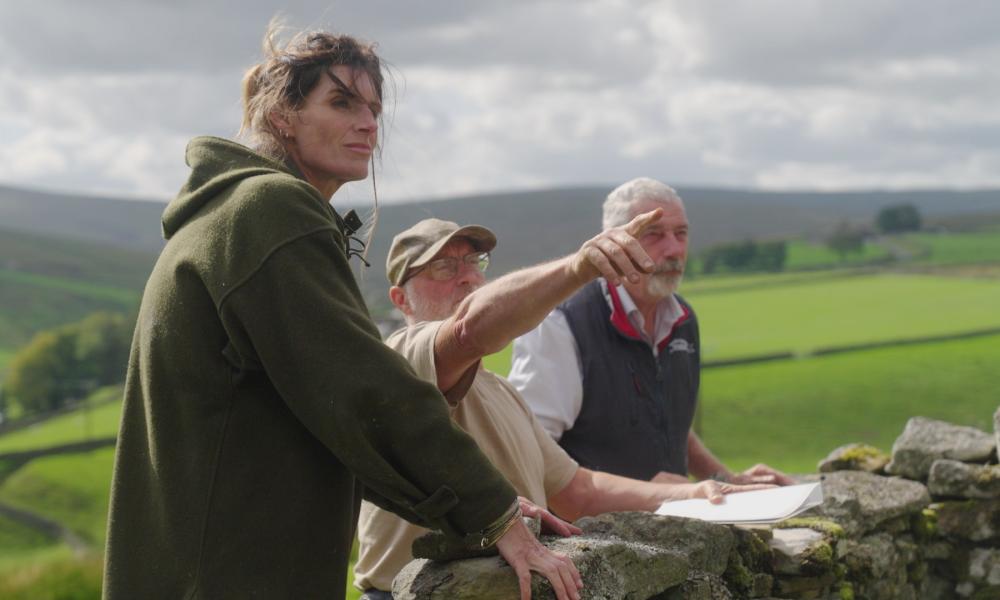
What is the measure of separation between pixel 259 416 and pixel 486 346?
26.6 inches

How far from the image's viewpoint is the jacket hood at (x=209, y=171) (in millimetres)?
2715

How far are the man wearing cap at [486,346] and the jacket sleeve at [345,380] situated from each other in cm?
43

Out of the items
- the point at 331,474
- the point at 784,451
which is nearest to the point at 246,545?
the point at 331,474

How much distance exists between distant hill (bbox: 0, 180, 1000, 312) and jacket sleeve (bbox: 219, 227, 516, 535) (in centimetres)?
4649

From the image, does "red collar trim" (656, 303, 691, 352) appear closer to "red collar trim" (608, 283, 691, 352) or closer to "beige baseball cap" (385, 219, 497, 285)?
"red collar trim" (608, 283, 691, 352)

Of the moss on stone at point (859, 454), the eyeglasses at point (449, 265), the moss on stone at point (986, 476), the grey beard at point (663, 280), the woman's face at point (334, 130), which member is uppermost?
the woman's face at point (334, 130)

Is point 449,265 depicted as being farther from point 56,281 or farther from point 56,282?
point 56,281

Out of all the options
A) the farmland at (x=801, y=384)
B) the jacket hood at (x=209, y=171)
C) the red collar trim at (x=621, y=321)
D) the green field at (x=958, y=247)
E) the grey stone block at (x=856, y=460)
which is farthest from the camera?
the green field at (x=958, y=247)

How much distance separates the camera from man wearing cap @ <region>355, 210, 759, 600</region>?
2.84 m

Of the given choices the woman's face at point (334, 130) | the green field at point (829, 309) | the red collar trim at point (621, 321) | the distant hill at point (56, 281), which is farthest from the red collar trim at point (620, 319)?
the distant hill at point (56, 281)

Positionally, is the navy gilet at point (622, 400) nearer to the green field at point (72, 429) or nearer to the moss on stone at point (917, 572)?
the moss on stone at point (917, 572)

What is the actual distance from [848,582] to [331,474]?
2721 mm

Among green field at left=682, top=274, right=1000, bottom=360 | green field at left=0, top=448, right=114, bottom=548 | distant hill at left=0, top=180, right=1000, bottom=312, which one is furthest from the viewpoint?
distant hill at left=0, top=180, right=1000, bottom=312

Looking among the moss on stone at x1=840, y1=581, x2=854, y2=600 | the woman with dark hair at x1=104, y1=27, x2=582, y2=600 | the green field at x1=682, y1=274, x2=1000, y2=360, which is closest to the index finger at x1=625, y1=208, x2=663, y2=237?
the woman with dark hair at x1=104, y1=27, x2=582, y2=600
